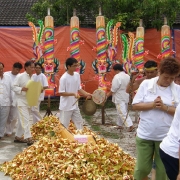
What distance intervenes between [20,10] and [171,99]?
14.7 metres

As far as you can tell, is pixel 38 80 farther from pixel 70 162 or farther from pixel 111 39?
pixel 70 162

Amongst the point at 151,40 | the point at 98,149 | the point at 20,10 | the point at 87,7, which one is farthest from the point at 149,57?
the point at 98,149

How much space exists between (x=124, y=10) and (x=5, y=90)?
7.25 m

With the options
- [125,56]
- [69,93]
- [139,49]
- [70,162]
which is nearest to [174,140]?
[70,162]

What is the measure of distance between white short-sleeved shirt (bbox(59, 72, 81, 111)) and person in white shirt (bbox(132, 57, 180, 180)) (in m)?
2.99

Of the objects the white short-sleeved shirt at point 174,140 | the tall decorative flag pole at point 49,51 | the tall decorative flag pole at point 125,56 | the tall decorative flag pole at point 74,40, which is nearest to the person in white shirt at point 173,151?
the white short-sleeved shirt at point 174,140

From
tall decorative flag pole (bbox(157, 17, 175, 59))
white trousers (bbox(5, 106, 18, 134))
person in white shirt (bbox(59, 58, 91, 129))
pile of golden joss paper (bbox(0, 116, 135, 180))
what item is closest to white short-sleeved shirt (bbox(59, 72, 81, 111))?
person in white shirt (bbox(59, 58, 91, 129))

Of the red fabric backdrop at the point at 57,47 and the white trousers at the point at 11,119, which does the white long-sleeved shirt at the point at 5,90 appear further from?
the red fabric backdrop at the point at 57,47

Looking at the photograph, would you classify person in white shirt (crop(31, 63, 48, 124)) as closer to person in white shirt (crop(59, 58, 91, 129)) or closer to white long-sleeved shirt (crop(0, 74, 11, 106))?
white long-sleeved shirt (crop(0, 74, 11, 106))

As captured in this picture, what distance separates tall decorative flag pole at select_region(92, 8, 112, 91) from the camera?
11922mm

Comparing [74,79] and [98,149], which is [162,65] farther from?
[74,79]

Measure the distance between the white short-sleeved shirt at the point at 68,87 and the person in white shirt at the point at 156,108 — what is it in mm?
2993

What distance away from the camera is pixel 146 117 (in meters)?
4.05

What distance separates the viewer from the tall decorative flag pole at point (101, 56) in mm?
11922
